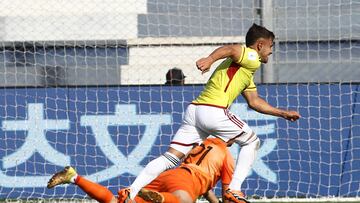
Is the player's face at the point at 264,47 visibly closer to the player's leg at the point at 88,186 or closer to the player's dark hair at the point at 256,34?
the player's dark hair at the point at 256,34

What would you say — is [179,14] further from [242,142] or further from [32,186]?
[242,142]

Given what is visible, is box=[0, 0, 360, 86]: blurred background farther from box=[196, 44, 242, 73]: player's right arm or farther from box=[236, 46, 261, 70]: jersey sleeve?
box=[196, 44, 242, 73]: player's right arm

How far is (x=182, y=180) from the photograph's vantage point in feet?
22.2

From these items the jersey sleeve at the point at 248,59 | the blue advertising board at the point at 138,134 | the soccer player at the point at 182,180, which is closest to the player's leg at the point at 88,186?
the soccer player at the point at 182,180

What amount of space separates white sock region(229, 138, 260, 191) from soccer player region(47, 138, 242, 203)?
0.67 feet

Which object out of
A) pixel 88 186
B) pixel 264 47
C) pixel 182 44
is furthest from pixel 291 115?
pixel 182 44

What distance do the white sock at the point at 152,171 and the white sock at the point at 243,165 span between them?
0.50 meters

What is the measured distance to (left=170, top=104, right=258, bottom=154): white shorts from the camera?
7.62 meters

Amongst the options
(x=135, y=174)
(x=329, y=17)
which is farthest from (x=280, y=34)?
(x=135, y=174)

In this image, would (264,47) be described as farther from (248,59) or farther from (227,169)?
(227,169)

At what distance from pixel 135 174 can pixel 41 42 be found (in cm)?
240

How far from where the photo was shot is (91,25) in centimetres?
1248

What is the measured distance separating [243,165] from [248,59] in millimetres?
885

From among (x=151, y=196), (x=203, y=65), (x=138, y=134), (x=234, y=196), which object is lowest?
(x=234, y=196)
